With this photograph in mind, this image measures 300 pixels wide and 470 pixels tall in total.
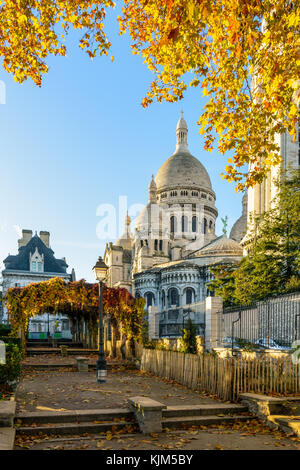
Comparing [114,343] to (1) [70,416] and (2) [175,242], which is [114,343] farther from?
(2) [175,242]

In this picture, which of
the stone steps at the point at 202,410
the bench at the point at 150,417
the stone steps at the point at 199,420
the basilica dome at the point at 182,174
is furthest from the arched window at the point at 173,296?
the bench at the point at 150,417

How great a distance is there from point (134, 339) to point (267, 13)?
54.7 ft

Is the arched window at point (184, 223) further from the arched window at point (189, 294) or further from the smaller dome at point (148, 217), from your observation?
the arched window at point (189, 294)

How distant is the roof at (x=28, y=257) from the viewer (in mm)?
65000

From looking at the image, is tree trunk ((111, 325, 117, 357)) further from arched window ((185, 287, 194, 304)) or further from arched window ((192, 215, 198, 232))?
arched window ((192, 215, 198, 232))

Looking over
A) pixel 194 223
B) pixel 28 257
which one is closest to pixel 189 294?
pixel 28 257

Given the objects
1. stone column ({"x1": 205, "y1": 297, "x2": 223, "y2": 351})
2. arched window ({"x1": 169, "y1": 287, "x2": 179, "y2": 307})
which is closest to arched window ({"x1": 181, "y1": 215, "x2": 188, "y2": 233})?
arched window ({"x1": 169, "y1": 287, "x2": 179, "y2": 307})

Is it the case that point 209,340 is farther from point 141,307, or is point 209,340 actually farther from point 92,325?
point 92,325

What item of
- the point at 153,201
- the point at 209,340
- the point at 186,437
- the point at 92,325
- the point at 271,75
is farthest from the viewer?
the point at 153,201

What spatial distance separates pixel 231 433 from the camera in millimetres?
8391

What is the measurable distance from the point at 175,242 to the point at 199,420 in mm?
80571

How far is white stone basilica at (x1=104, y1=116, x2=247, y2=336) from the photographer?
67688 mm

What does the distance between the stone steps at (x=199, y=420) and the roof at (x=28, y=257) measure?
192ft

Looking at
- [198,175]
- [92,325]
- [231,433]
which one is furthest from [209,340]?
[198,175]
